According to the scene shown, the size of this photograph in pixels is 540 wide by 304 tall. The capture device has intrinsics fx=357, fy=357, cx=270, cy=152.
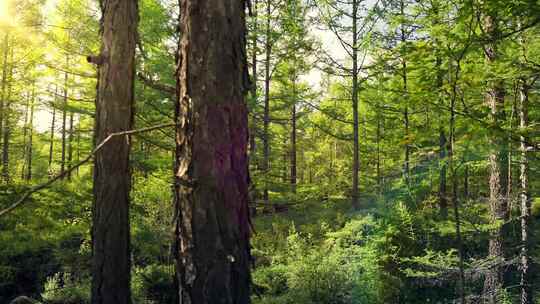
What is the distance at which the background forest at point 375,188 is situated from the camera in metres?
4.00

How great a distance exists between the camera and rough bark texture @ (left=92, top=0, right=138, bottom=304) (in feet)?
14.0

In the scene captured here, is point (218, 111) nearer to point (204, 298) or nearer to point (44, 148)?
point (204, 298)

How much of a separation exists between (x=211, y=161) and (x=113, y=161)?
120 inches

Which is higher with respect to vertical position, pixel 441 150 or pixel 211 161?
pixel 441 150

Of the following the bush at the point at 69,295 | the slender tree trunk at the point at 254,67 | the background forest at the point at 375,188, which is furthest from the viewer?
the slender tree trunk at the point at 254,67

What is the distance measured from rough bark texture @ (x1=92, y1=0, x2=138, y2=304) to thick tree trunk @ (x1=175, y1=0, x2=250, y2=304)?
284 cm

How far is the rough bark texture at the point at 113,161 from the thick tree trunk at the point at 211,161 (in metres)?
2.84

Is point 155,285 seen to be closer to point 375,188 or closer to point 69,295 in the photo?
point 69,295

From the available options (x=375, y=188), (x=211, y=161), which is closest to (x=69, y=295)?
(x=211, y=161)

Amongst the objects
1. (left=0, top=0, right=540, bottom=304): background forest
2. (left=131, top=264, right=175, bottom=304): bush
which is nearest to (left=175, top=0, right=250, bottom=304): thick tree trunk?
(left=0, top=0, right=540, bottom=304): background forest

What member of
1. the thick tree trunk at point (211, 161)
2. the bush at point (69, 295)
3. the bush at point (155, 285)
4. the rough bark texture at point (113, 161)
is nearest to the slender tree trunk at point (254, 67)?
the bush at point (155, 285)

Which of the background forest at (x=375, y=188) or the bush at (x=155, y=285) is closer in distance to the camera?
the background forest at (x=375, y=188)

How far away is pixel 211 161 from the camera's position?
1.80 metres

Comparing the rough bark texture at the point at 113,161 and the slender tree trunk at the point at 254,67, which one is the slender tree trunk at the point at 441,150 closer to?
the rough bark texture at the point at 113,161
